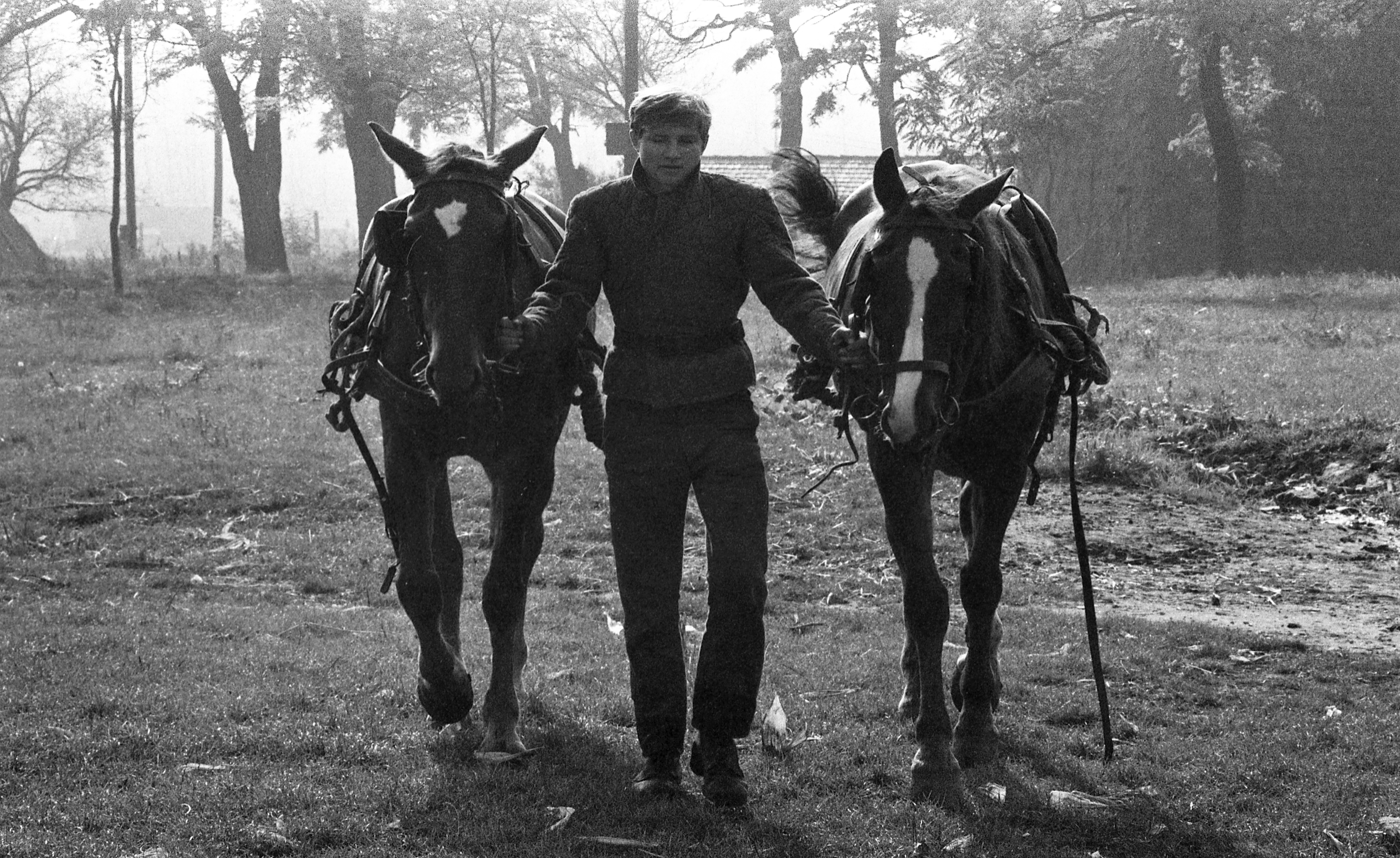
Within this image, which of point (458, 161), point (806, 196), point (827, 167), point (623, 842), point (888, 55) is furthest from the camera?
A: point (827, 167)

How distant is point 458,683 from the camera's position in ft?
17.6

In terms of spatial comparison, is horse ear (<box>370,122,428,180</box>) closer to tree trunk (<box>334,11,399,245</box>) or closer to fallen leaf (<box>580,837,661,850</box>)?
fallen leaf (<box>580,837,661,850</box>)

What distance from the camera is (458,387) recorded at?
464 cm

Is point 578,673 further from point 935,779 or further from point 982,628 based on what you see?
point 935,779

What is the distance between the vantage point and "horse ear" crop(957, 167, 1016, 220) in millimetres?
4746

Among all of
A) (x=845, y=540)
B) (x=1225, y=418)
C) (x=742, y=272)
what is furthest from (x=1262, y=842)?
(x=1225, y=418)

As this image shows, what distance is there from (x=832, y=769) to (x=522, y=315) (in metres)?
2.02

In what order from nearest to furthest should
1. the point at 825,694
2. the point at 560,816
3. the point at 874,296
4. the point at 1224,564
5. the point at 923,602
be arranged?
the point at 560,816 < the point at 874,296 < the point at 923,602 < the point at 825,694 < the point at 1224,564

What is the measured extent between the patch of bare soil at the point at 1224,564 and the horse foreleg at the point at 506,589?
148 inches

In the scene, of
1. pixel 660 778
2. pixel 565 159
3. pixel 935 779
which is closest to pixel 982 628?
pixel 935 779

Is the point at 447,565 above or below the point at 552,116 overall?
below

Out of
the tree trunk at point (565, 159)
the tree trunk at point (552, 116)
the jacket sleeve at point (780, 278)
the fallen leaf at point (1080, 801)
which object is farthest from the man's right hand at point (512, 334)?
the tree trunk at point (565, 159)

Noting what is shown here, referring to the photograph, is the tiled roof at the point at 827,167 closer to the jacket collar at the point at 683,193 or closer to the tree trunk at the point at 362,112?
the tree trunk at the point at 362,112

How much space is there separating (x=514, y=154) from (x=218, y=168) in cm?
4213
